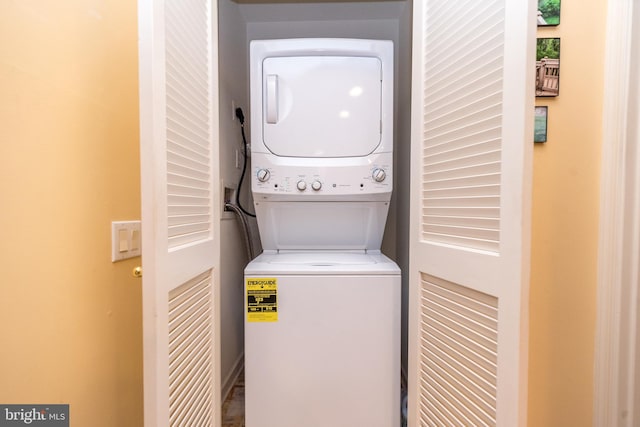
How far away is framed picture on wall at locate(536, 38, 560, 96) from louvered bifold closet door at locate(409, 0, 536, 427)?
15.3 inches

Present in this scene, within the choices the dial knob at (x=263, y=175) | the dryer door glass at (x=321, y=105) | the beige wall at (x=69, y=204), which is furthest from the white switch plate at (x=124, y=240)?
the dryer door glass at (x=321, y=105)

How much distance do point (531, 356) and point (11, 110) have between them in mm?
1767

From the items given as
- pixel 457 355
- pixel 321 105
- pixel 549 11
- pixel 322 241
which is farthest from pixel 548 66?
pixel 322 241

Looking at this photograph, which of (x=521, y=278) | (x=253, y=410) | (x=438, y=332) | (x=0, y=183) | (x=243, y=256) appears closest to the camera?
(x=0, y=183)

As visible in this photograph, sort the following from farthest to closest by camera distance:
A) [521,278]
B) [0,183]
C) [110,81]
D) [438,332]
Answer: [438,332], [110,81], [521,278], [0,183]

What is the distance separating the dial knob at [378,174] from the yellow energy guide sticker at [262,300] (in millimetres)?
720

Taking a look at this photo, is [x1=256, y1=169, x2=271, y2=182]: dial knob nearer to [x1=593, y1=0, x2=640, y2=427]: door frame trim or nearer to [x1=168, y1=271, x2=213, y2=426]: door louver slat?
[x1=168, y1=271, x2=213, y2=426]: door louver slat

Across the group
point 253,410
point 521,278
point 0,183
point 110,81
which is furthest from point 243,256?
point 521,278

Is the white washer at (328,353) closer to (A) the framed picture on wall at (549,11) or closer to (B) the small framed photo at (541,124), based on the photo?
(B) the small framed photo at (541,124)

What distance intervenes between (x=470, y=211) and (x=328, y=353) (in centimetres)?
81

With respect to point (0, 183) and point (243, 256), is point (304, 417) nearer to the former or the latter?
point (243, 256)

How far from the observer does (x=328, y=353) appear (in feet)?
3.90

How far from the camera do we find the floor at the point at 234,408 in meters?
1.46

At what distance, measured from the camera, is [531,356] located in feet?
3.58
